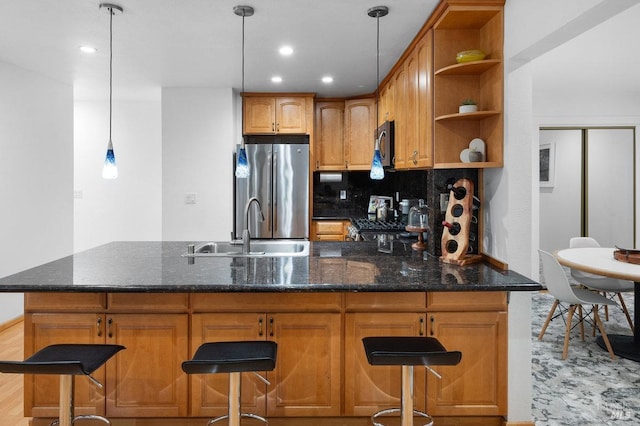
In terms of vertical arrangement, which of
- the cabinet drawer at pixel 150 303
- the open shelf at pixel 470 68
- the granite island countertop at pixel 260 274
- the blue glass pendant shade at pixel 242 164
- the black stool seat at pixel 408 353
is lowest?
the black stool seat at pixel 408 353

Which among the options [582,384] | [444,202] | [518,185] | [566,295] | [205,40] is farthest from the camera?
[566,295]

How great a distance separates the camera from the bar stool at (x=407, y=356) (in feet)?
5.70

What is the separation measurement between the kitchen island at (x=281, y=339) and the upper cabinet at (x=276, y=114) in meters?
3.10

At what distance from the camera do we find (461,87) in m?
2.78

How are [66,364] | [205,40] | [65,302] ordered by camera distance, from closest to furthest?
[66,364] < [65,302] < [205,40]

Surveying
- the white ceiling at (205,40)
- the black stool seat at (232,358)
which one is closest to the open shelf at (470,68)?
the white ceiling at (205,40)

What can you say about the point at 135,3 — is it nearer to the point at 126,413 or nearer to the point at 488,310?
the point at 126,413

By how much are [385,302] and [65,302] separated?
163 centimetres

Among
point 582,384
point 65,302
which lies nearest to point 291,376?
point 65,302

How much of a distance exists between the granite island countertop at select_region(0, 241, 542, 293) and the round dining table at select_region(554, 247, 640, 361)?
1.28 metres

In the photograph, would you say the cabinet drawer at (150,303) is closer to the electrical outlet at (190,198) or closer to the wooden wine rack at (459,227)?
the wooden wine rack at (459,227)

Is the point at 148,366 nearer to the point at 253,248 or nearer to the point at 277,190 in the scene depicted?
the point at 253,248

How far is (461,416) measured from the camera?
231 cm

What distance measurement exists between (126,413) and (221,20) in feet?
8.01
